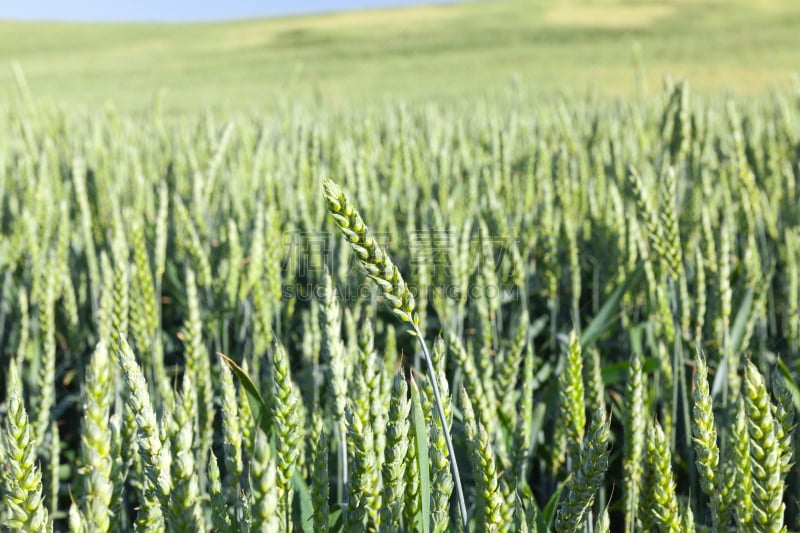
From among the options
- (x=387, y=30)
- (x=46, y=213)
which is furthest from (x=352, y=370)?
(x=387, y=30)

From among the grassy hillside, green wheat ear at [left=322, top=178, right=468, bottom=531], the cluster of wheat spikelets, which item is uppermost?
the grassy hillside

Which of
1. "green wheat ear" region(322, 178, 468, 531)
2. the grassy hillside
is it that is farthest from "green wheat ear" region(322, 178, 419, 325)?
the grassy hillside

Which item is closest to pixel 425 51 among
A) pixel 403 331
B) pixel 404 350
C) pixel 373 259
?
pixel 404 350

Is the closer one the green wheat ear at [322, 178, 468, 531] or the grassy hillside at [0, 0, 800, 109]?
the green wheat ear at [322, 178, 468, 531]

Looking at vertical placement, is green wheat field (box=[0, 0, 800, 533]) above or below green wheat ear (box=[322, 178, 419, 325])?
below

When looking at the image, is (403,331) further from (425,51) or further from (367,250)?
(425,51)

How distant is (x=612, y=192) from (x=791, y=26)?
23.7m

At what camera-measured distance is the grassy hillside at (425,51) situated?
14.9 meters

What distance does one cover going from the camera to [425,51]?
22938 mm

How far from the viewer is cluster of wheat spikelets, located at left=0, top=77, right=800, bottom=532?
57 cm

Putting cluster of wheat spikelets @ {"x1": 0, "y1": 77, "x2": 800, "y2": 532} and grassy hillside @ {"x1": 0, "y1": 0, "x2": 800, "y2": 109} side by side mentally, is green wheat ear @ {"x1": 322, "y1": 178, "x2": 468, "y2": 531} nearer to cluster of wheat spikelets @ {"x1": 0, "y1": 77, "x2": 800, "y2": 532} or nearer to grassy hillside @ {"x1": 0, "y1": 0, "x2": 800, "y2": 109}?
cluster of wheat spikelets @ {"x1": 0, "y1": 77, "x2": 800, "y2": 532}

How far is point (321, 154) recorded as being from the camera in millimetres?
2482

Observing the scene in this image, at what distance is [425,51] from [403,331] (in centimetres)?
2331

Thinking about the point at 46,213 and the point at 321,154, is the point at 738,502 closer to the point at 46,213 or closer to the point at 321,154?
the point at 46,213
